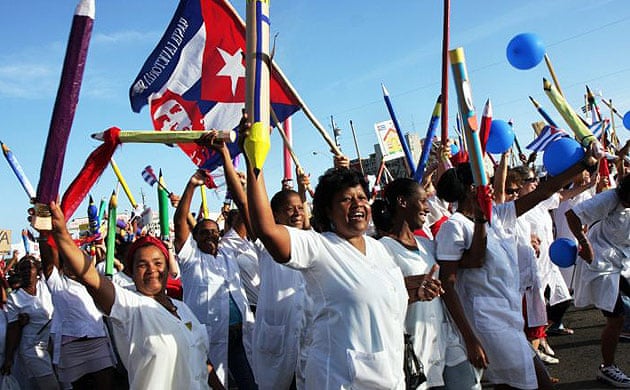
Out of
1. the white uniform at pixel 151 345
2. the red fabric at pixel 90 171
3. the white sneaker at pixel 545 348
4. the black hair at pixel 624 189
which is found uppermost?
the red fabric at pixel 90 171

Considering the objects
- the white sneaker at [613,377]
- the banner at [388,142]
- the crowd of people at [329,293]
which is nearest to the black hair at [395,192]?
the crowd of people at [329,293]

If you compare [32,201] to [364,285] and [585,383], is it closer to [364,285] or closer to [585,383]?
[364,285]

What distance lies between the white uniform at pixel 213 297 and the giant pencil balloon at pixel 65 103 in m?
2.13

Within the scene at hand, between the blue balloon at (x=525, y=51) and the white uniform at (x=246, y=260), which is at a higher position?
the blue balloon at (x=525, y=51)

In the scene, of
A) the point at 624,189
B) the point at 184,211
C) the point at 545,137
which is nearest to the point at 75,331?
the point at 184,211

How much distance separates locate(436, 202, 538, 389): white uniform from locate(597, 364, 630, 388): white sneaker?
1886mm

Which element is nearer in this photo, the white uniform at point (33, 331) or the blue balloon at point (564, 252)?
the white uniform at point (33, 331)

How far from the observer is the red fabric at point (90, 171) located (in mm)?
2510

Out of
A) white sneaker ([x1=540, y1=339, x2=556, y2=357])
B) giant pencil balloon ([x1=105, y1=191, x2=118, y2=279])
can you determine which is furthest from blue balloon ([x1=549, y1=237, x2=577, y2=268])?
giant pencil balloon ([x1=105, y1=191, x2=118, y2=279])

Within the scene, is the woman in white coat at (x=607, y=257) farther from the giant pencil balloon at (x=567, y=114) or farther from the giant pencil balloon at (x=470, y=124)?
the giant pencil balloon at (x=470, y=124)

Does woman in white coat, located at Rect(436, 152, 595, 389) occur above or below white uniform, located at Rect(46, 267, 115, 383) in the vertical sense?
above

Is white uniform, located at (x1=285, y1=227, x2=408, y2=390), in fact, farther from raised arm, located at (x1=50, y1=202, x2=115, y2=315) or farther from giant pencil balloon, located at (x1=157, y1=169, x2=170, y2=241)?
giant pencil balloon, located at (x1=157, y1=169, x2=170, y2=241)

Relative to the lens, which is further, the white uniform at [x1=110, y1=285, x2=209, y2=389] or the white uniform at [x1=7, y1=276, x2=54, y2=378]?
the white uniform at [x1=7, y1=276, x2=54, y2=378]

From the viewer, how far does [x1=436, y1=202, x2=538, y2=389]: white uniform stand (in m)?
3.20
